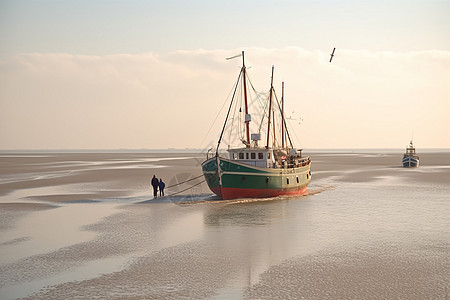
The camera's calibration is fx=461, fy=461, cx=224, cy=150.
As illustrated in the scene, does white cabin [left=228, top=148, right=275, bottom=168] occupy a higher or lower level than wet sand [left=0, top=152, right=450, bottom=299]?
higher

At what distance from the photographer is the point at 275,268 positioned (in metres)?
17.5

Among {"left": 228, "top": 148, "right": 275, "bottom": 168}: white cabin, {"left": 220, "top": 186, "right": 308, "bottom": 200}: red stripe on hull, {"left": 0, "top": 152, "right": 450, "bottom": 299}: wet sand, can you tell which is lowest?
{"left": 0, "top": 152, "right": 450, "bottom": 299}: wet sand

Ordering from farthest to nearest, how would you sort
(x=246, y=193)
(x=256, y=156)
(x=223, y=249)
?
(x=256, y=156) < (x=246, y=193) < (x=223, y=249)

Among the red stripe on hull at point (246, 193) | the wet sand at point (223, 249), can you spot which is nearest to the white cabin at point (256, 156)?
the red stripe on hull at point (246, 193)

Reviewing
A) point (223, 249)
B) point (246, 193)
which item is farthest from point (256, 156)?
point (223, 249)

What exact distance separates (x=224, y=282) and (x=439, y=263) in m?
8.82

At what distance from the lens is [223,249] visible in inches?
812

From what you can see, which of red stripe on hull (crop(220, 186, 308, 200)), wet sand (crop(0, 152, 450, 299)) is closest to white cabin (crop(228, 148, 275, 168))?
red stripe on hull (crop(220, 186, 308, 200))

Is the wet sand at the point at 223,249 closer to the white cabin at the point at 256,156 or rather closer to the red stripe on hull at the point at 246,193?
the red stripe on hull at the point at 246,193

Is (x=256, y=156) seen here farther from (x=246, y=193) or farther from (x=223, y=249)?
(x=223, y=249)

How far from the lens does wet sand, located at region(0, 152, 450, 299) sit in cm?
1502

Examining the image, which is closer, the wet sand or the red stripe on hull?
the wet sand

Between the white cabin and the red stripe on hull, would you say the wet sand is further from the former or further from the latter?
the white cabin

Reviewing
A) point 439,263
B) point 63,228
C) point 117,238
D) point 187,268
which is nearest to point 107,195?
point 63,228
